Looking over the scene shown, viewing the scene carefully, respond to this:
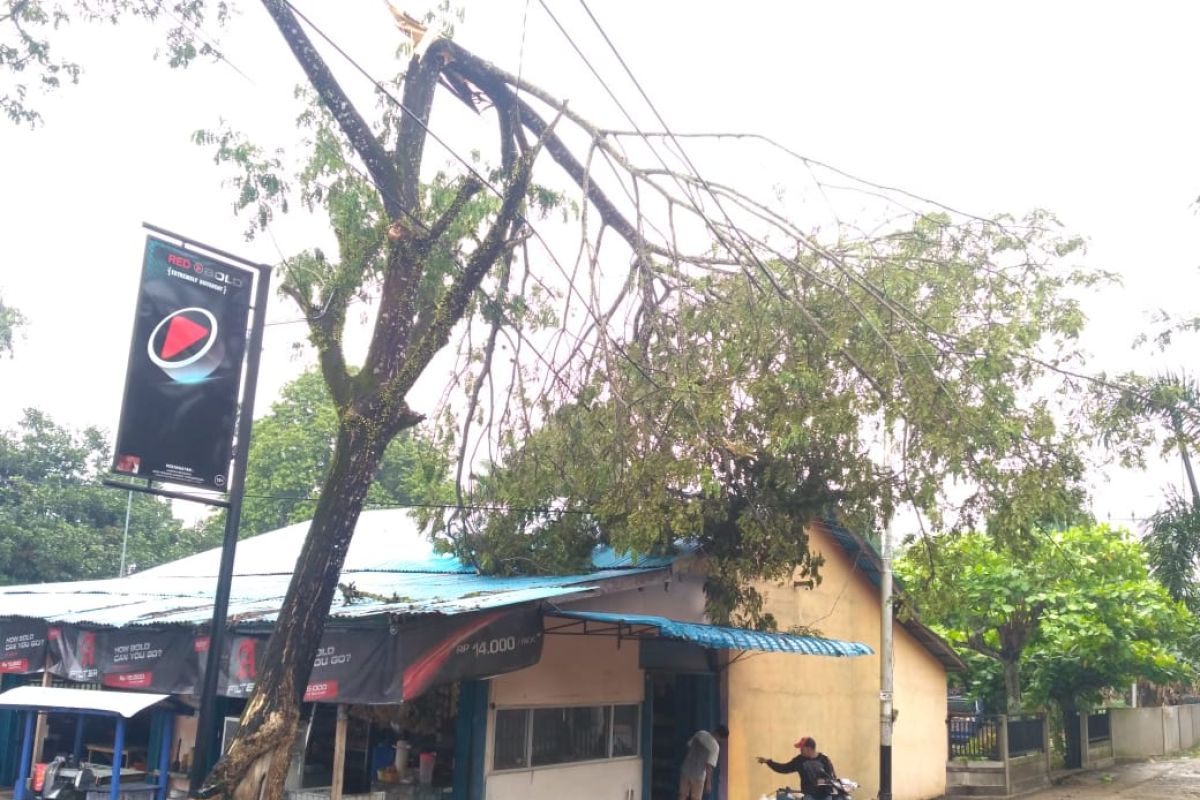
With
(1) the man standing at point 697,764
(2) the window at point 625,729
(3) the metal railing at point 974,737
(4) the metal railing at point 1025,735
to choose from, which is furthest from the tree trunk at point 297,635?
(4) the metal railing at point 1025,735

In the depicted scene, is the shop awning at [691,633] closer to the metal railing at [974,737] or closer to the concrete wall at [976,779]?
the concrete wall at [976,779]

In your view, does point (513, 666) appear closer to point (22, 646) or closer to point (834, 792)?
point (834, 792)

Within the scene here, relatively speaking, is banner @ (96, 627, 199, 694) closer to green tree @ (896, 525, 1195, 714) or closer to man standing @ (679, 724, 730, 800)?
man standing @ (679, 724, 730, 800)

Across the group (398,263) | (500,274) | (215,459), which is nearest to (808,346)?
(500,274)

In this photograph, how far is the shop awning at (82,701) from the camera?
10.8m

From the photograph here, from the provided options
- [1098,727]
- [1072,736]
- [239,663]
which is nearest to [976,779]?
[1072,736]

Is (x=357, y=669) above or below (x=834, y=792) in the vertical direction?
above

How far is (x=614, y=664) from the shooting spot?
14.3m

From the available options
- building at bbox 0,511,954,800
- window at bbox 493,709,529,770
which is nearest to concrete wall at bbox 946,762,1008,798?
building at bbox 0,511,954,800

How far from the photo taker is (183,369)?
884 centimetres

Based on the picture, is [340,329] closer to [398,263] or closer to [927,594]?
[398,263]

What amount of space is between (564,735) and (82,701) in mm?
5429

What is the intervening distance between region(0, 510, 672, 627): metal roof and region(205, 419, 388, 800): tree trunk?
1.44 meters

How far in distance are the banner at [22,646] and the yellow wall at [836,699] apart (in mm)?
9304
